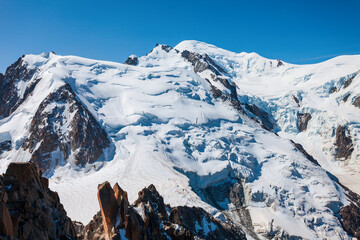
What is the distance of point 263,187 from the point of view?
97.1 metres

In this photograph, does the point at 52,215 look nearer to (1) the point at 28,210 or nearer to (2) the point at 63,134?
(1) the point at 28,210

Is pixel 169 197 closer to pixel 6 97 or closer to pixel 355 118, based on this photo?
pixel 6 97

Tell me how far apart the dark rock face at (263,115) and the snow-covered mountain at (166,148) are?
3206 cm

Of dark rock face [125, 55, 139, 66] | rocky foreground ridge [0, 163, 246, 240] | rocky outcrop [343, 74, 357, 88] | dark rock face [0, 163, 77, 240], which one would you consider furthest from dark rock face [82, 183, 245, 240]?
rocky outcrop [343, 74, 357, 88]

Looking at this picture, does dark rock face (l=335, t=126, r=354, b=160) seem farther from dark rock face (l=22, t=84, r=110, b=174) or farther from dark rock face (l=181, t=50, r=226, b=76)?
dark rock face (l=22, t=84, r=110, b=174)

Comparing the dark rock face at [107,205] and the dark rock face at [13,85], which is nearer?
the dark rock face at [107,205]

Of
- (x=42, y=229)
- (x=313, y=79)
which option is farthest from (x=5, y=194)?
(x=313, y=79)

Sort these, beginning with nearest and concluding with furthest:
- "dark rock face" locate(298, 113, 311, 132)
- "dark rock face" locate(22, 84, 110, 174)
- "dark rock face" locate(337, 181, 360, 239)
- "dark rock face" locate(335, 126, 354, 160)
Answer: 1. "dark rock face" locate(337, 181, 360, 239)
2. "dark rock face" locate(22, 84, 110, 174)
3. "dark rock face" locate(335, 126, 354, 160)
4. "dark rock face" locate(298, 113, 311, 132)

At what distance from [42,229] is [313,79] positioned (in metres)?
198

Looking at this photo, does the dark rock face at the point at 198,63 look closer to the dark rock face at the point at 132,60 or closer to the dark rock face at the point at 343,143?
the dark rock face at the point at 132,60

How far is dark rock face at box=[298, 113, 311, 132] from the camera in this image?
560ft

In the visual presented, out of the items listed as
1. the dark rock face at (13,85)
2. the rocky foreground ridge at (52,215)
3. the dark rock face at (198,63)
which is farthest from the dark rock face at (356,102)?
the rocky foreground ridge at (52,215)

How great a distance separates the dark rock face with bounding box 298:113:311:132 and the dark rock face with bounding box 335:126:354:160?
17.8 metres

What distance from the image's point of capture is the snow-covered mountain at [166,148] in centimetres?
8538
